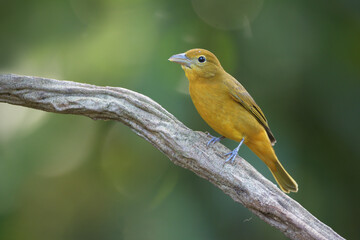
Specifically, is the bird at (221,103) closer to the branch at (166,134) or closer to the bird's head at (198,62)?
the bird's head at (198,62)

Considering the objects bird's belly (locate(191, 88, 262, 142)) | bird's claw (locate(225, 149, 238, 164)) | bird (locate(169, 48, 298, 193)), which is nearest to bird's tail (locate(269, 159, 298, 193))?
bird (locate(169, 48, 298, 193))

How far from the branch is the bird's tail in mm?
600

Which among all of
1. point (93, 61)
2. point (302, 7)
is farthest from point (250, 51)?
point (93, 61)

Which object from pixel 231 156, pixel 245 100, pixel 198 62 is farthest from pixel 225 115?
pixel 198 62

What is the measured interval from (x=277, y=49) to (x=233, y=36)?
0.51m

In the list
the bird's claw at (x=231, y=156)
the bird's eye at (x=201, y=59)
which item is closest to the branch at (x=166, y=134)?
the bird's claw at (x=231, y=156)

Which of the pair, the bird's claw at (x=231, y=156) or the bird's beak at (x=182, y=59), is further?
the bird's beak at (x=182, y=59)

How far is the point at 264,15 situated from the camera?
501 cm

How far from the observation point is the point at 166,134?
12.1 feet

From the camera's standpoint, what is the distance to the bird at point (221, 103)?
12.9 ft

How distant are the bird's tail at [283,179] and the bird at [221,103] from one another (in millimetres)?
277

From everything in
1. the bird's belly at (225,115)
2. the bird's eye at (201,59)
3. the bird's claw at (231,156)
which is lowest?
the bird's claw at (231,156)

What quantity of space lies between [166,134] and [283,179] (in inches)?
51.2

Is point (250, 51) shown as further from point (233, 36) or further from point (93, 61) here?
point (93, 61)
